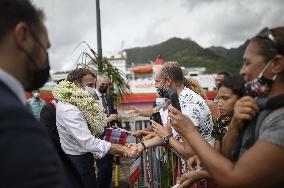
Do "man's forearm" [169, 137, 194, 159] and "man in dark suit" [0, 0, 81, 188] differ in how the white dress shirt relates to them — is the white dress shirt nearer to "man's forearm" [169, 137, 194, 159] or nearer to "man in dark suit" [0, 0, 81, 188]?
"man's forearm" [169, 137, 194, 159]

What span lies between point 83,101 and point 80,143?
510mm

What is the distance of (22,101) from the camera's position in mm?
1322

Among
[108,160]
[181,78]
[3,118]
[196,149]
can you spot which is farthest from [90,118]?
[3,118]

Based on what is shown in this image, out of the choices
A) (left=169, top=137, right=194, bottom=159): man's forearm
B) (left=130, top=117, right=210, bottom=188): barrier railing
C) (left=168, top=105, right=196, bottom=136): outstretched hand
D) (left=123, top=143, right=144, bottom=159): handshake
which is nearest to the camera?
(left=168, top=105, right=196, bottom=136): outstretched hand

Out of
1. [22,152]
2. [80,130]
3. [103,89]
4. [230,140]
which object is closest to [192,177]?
[230,140]

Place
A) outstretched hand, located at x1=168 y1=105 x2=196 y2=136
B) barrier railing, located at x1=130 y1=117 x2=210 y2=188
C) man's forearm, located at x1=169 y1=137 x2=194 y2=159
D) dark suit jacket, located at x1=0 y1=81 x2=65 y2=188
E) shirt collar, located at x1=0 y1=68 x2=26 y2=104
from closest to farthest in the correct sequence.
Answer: dark suit jacket, located at x1=0 y1=81 x2=65 y2=188 < shirt collar, located at x1=0 y1=68 x2=26 y2=104 < outstretched hand, located at x1=168 y1=105 x2=196 y2=136 < man's forearm, located at x1=169 y1=137 x2=194 y2=159 < barrier railing, located at x1=130 y1=117 x2=210 y2=188

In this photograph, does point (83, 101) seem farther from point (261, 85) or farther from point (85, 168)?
point (261, 85)

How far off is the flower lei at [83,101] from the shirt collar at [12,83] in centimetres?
317

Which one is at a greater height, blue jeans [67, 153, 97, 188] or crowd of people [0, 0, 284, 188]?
crowd of people [0, 0, 284, 188]

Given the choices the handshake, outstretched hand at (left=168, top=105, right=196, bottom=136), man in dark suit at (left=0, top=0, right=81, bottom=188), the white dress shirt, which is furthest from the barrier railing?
man in dark suit at (left=0, top=0, right=81, bottom=188)

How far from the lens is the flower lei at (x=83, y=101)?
450cm

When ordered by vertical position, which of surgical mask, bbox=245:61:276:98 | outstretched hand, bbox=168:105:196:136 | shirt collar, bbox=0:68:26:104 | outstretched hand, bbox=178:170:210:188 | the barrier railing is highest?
shirt collar, bbox=0:68:26:104

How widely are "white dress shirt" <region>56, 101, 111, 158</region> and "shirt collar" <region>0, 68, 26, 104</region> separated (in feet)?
10.0

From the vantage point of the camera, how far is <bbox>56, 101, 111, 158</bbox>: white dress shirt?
4.37 metres
